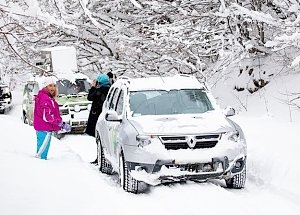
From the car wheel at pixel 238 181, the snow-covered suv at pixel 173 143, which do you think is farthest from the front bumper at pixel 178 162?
the car wheel at pixel 238 181

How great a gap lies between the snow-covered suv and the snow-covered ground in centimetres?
24

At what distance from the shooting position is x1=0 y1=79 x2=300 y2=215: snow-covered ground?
251 inches

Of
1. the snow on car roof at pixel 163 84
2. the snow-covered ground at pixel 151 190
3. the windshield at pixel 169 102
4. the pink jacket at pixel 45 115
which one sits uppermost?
the snow on car roof at pixel 163 84

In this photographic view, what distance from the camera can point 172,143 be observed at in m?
7.48

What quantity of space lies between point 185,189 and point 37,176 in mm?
2143

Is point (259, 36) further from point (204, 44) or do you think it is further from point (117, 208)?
point (117, 208)

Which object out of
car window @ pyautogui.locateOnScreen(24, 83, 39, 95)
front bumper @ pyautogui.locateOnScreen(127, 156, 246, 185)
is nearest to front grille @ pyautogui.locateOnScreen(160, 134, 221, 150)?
front bumper @ pyautogui.locateOnScreen(127, 156, 246, 185)

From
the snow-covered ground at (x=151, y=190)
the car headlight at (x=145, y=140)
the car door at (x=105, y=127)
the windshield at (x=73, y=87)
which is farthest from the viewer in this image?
the windshield at (x=73, y=87)

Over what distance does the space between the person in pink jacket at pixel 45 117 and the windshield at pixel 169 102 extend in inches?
67.6

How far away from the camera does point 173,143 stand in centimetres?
748

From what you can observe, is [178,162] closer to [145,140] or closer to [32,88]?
[145,140]

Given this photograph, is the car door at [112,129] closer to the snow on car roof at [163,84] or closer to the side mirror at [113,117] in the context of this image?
the side mirror at [113,117]

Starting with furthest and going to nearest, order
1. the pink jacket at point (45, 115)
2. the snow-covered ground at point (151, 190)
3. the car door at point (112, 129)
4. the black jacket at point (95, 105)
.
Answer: the black jacket at point (95, 105) → the pink jacket at point (45, 115) → the car door at point (112, 129) → the snow-covered ground at point (151, 190)

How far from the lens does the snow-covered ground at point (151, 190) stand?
636 cm
